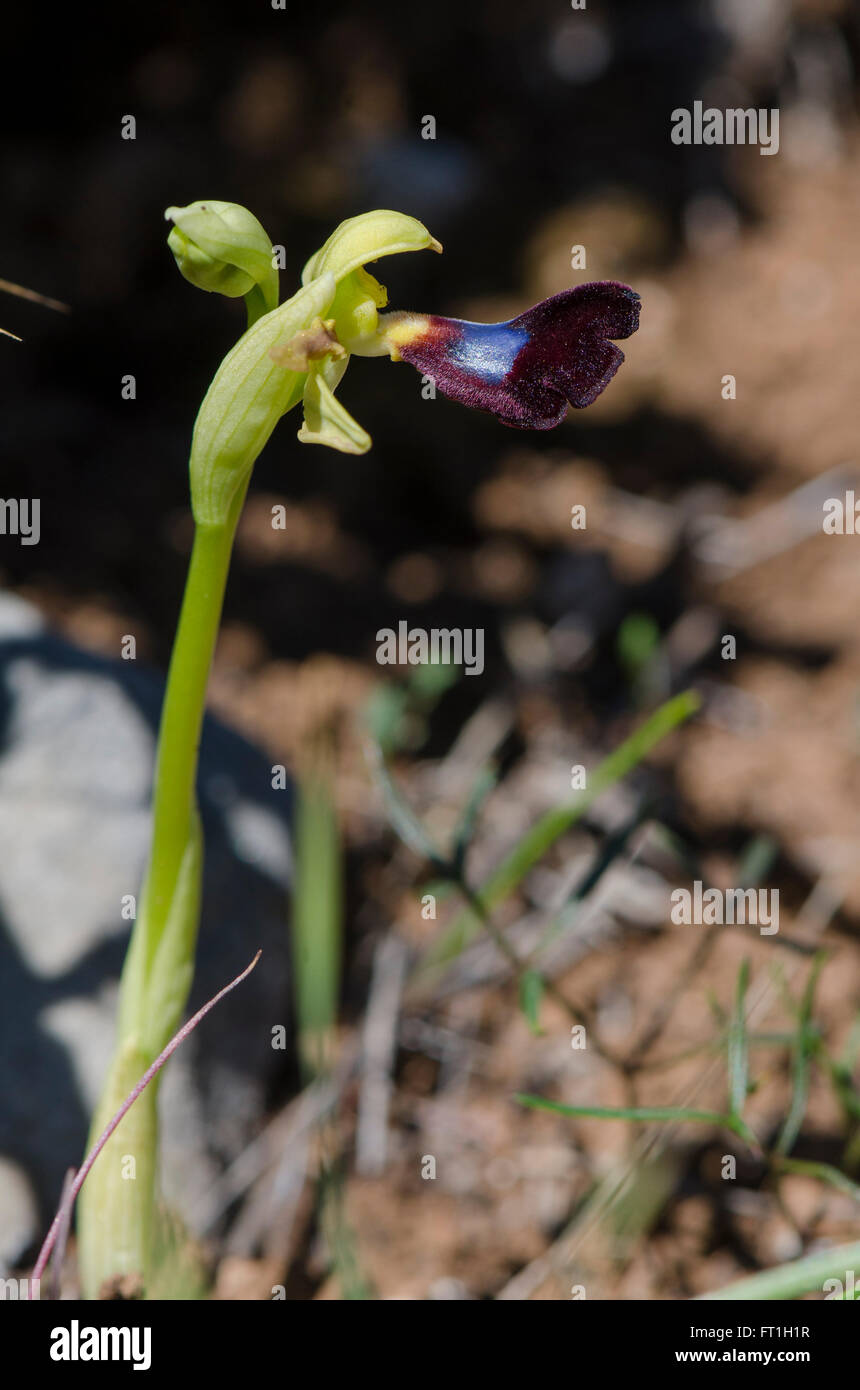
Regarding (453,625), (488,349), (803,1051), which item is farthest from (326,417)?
(453,625)

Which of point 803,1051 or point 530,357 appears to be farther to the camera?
point 803,1051

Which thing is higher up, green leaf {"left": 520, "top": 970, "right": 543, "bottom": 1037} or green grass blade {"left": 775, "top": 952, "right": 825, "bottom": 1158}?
green leaf {"left": 520, "top": 970, "right": 543, "bottom": 1037}

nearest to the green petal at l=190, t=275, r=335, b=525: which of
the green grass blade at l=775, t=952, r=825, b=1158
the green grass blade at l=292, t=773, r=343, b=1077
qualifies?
the green grass blade at l=292, t=773, r=343, b=1077

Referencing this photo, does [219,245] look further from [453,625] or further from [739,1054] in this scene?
[453,625]

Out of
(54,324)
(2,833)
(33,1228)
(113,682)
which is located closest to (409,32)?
(54,324)

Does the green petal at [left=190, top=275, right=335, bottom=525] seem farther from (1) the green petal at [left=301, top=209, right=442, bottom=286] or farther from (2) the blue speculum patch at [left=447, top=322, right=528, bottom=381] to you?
(2) the blue speculum patch at [left=447, top=322, right=528, bottom=381]
